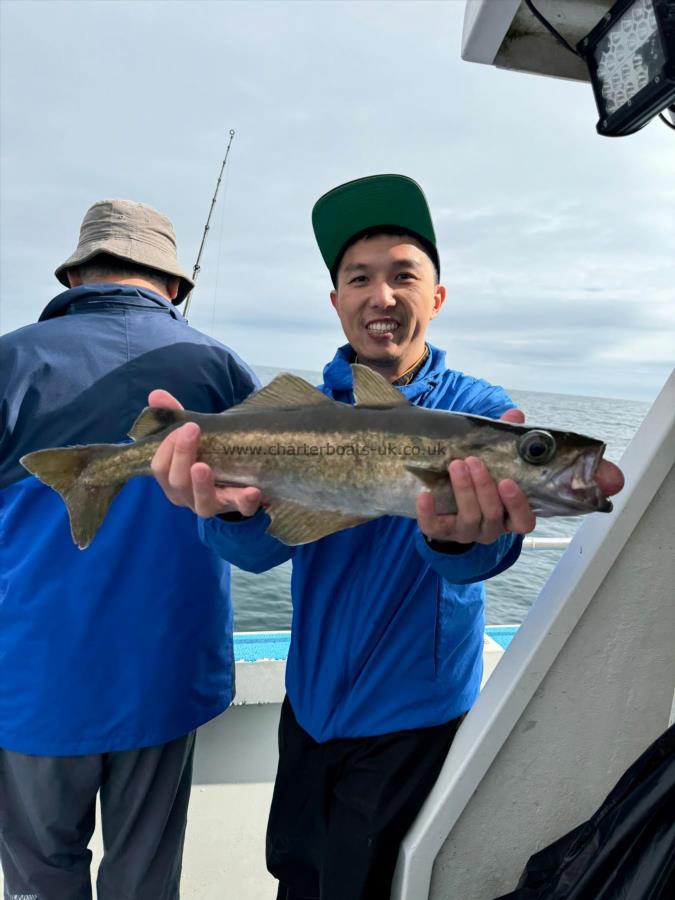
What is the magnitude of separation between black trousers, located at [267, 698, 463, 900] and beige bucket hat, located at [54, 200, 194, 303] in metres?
2.45

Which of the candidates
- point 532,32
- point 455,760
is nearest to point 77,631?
point 455,760

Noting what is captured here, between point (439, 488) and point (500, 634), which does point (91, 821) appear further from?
point (500, 634)

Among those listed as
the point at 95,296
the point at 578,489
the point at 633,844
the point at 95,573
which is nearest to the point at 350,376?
the point at 578,489

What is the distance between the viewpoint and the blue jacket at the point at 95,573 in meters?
2.66

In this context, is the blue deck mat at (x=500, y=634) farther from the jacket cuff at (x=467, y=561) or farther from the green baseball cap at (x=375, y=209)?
the green baseball cap at (x=375, y=209)

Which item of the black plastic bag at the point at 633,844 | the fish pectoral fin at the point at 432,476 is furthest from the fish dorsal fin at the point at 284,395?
the black plastic bag at the point at 633,844

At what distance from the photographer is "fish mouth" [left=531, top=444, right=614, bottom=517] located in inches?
73.1

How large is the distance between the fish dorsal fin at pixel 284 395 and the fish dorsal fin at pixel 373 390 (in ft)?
0.60

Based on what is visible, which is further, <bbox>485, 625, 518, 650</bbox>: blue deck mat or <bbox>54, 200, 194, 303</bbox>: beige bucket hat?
<bbox>485, 625, 518, 650</bbox>: blue deck mat

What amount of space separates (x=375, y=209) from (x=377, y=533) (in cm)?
145

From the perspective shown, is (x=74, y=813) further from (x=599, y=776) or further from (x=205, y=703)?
(x=599, y=776)

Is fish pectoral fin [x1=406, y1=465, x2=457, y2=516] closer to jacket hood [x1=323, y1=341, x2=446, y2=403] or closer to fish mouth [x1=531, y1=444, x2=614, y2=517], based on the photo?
fish mouth [x1=531, y1=444, x2=614, y2=517]

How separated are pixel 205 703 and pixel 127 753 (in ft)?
1.32

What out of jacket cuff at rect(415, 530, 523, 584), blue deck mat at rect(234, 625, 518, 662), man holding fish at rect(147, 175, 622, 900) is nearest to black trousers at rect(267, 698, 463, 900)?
man holding fish at rect(147, 175, 622, 900)
